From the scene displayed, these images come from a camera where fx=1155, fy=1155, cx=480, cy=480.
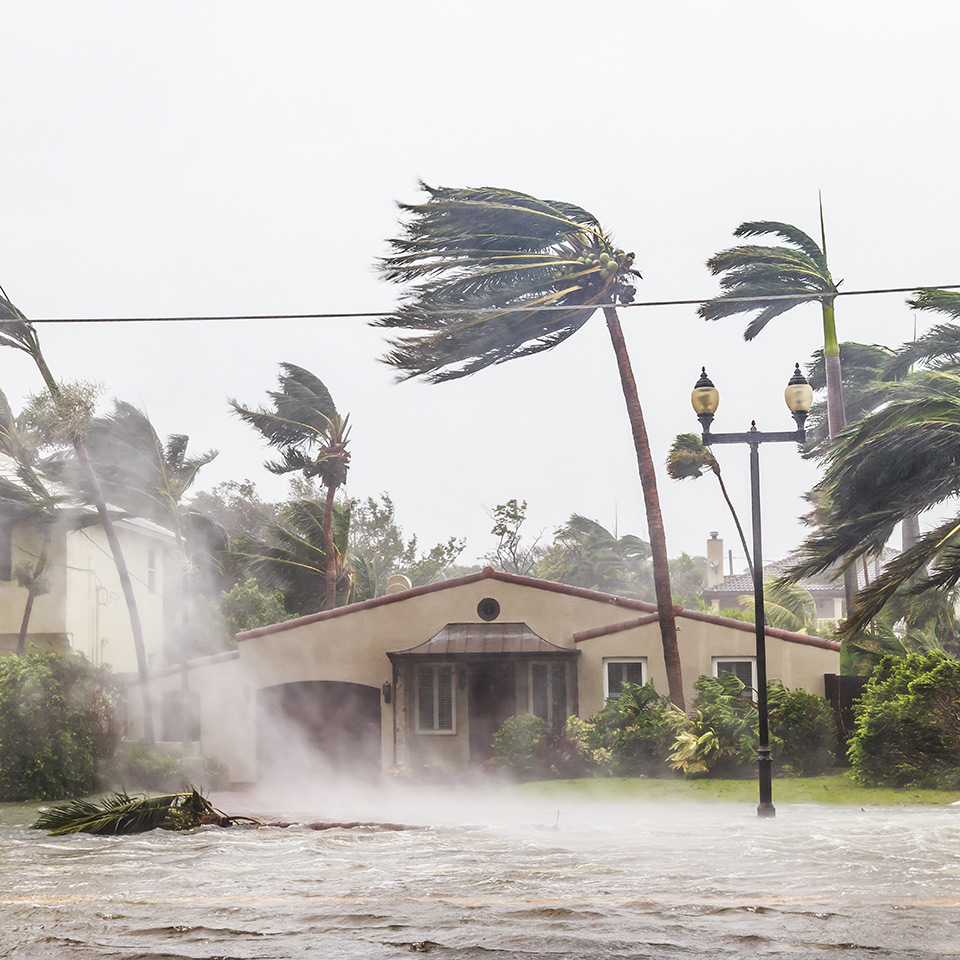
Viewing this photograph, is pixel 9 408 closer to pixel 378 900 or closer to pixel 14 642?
pixel 14 642

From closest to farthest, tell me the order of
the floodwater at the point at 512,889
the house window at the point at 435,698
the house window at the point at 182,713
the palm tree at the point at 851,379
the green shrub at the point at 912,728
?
the floodwater at the point at 512,889 → the green shrub at the point at 912,728 → the house window at the point at 435,698 → the house window at the point at 182,713 → the palm tree at the point at 851,379

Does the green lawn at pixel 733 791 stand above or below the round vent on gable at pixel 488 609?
below

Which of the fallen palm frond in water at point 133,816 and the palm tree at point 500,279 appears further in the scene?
the palm tree at point 500,279

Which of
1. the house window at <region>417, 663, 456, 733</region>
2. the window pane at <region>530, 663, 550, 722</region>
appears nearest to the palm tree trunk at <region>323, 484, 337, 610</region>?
the house window at <region>417, 663, 456, 733</region>

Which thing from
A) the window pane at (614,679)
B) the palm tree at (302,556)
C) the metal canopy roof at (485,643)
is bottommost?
the window pane at (614,679)

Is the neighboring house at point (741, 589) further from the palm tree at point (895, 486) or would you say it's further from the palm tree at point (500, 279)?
→ the palm tree at point (895, 486)

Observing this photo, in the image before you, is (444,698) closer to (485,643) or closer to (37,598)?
(485,643)

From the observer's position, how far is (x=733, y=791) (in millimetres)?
20734

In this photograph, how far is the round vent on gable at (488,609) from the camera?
2630 centimetres

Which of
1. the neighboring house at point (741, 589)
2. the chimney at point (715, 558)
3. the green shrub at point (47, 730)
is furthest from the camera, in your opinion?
the chimney at point (715, 558)

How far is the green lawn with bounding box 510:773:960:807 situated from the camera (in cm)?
1903

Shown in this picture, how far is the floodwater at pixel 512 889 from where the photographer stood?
9.20 metres

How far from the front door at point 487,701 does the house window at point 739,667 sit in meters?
4.53

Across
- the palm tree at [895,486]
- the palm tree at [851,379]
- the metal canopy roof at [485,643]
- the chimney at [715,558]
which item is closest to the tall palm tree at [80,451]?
the metal canopy roof at [485,643]
